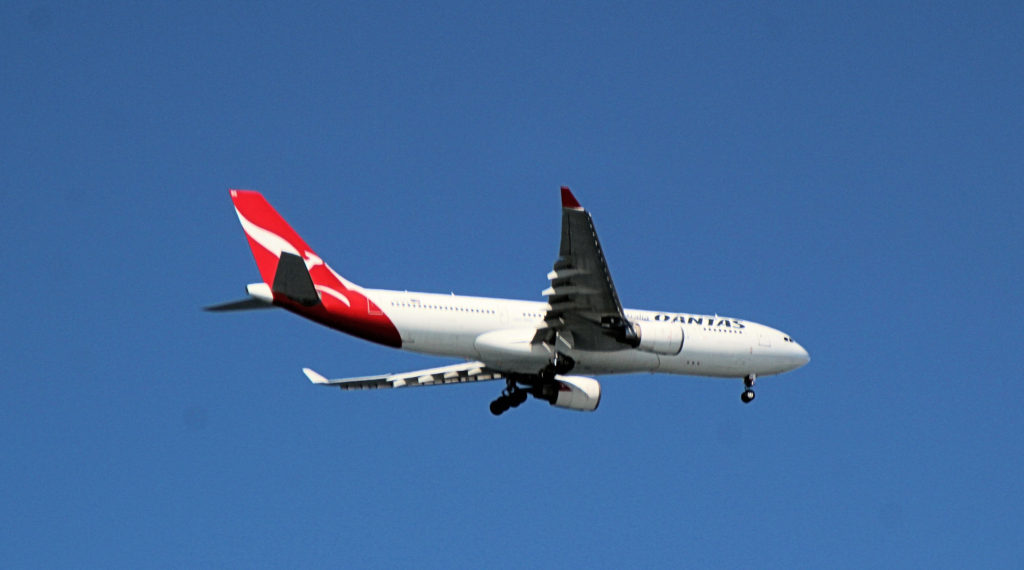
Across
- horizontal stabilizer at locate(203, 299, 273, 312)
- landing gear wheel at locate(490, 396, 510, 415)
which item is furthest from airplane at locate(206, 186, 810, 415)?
landing gear wheel at locate(490, 396, 510, 415)

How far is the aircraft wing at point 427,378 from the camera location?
1679 inches

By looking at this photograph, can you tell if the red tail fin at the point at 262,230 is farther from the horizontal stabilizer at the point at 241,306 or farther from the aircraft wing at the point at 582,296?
the aircraft wing at the point at 582,296

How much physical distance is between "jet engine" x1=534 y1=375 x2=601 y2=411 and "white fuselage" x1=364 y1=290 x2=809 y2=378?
1.09 meters

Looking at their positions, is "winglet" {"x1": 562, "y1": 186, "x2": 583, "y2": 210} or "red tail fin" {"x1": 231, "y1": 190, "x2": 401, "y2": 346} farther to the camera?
"red tail fin" {"x1": 231, "y1": 190, "x2": 401, "y2": 346}

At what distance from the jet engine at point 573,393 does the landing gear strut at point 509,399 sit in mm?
804

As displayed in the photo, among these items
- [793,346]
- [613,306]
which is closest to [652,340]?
[613,306]

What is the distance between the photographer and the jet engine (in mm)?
41188

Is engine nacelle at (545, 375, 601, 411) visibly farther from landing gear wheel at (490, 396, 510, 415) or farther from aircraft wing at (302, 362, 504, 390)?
aircraft wing at (302, 362, 504, 390)

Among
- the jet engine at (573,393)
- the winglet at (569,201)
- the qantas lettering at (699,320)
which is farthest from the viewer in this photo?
the jet engine at (573,393)

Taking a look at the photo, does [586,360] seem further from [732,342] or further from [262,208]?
[262,208]

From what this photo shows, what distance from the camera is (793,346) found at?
142ft

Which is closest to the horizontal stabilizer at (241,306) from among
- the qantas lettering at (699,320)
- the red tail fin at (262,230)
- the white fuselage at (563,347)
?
the red tail fin at (262,230)

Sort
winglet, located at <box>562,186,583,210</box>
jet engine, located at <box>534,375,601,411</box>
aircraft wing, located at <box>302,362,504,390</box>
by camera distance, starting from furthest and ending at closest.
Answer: aircraft wing, located at <box>302,362,504,390</box> < jet engine, located at <box>534,375,601,411</box> < winglet, located at <box>562,186,583,210</box>

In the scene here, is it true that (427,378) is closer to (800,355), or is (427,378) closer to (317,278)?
(317,278)
